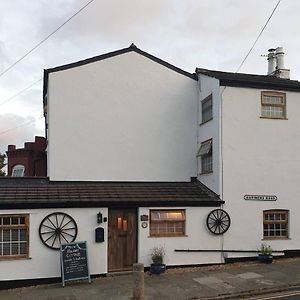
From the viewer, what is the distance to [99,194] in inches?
589

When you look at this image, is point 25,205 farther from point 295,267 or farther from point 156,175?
point 295,267

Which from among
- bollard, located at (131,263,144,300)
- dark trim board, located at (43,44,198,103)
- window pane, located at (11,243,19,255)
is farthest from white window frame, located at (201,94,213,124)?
window pane, located at (11,243,19,255)

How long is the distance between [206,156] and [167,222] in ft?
12.1

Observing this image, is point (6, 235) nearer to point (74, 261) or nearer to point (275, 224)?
point (74, 261)

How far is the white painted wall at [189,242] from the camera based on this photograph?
48.4 ft

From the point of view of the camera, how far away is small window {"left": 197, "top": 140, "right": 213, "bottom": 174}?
1670 cm

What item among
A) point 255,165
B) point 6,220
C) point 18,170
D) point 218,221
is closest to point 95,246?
point 6,220

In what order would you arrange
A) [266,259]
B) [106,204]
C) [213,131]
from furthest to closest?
[213,131] → [266,259] → [106,204]

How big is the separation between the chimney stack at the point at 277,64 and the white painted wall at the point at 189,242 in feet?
31.0

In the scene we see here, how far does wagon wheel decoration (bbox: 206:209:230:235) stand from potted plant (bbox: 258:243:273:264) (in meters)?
1.70

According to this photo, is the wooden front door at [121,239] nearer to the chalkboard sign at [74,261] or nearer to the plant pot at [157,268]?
the plant pot at [157,268]

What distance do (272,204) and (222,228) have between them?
7.93 feet

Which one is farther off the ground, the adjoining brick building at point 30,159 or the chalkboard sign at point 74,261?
the adjoining brick building at point 30,159

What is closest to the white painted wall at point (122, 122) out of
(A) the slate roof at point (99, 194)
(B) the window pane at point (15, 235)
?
(A) the slate roof at point (99, 194)
